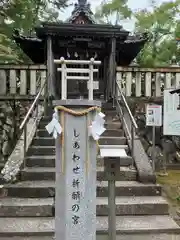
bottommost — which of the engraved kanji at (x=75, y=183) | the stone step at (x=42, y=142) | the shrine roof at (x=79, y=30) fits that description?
the stone step at (x=42, y=142)

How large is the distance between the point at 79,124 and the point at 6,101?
6.96m

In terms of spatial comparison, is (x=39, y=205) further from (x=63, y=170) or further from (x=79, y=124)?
(x=79, y=124)

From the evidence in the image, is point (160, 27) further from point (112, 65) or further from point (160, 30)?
point (112, 65)

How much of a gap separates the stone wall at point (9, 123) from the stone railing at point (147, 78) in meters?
3.45

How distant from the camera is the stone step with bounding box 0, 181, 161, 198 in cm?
577

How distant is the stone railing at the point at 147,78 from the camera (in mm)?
10344

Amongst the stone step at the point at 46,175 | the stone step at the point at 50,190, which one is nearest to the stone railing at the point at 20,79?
the stone step at the point at 46,175

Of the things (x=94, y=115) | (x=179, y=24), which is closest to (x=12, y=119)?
(x=94, y=115)

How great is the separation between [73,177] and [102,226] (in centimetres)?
157

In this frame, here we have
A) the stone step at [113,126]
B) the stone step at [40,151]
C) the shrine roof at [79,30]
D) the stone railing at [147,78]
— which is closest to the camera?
the stone step at [40,151]

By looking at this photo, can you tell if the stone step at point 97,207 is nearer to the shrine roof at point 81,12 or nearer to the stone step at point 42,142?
the stone step at point 42,142

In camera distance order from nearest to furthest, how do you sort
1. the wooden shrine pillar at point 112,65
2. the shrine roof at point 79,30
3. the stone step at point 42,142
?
the stone step at point 42,142, the shrine roof at point 79,30, the wooden shrine pillar at point 112,65

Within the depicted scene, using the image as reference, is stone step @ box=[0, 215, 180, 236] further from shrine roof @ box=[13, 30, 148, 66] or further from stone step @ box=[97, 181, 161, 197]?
shrine roof @ box=[13, 30, 148, 66]

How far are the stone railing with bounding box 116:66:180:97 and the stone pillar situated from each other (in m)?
6.70
